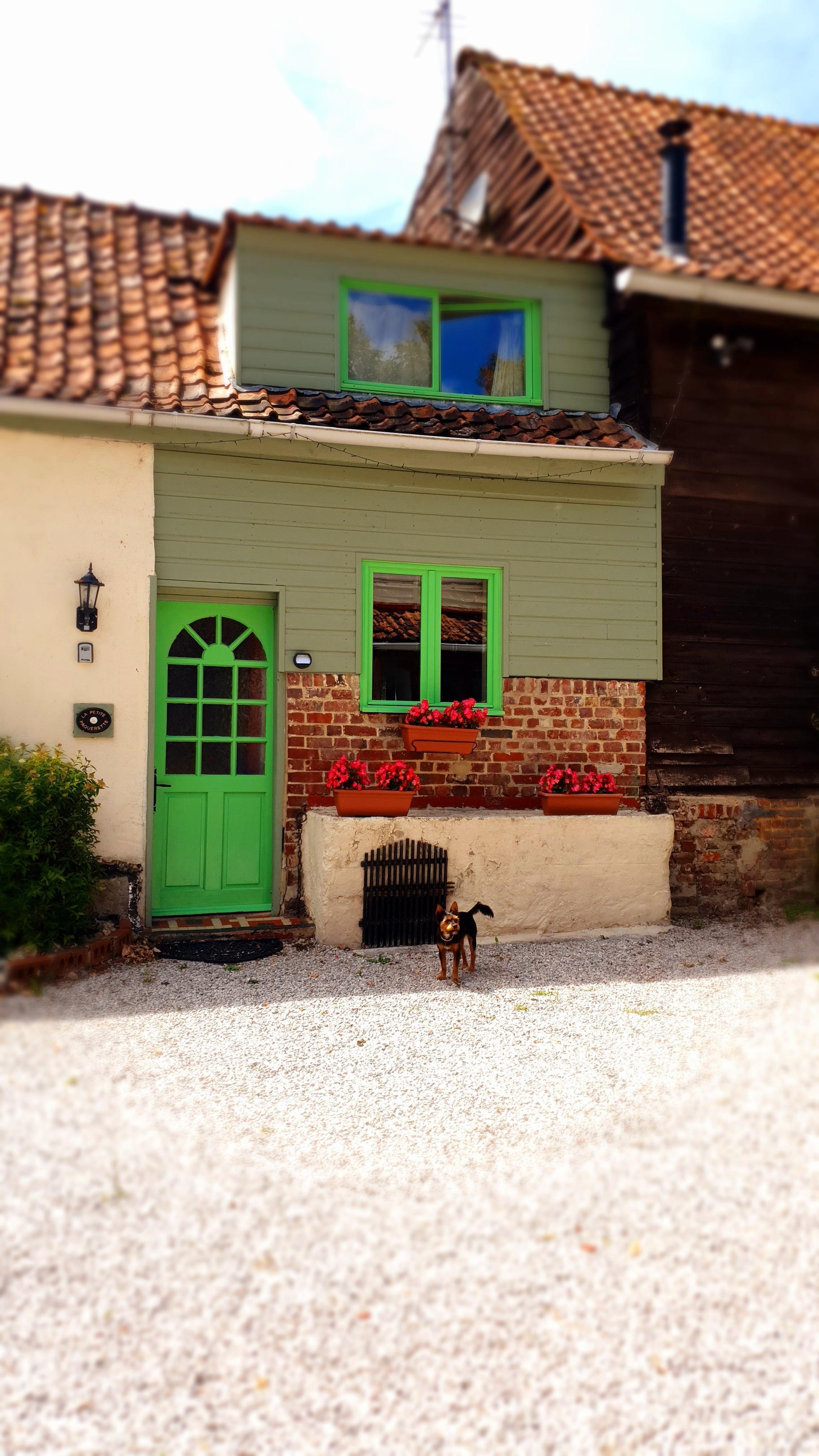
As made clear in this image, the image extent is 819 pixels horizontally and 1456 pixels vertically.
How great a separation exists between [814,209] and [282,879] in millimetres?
8154

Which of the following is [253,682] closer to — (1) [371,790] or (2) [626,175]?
(1) [371,790]

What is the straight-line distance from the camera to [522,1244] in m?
2.98

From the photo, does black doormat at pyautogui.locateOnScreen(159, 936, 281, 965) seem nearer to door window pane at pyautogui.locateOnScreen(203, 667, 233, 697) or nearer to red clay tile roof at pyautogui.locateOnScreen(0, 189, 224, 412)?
door window pane at pyautogui.locateOnScreen(203, 667, 233, 697)

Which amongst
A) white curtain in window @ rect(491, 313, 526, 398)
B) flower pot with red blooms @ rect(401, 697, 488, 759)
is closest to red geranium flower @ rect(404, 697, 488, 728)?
flower pot with red blooms @ rect(401, 697, 488, 759)

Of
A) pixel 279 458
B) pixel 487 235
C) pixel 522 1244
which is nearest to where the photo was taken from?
pixel 522 1244

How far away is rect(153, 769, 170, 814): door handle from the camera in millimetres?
7199

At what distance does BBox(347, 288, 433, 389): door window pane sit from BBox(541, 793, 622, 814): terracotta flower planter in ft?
11.4

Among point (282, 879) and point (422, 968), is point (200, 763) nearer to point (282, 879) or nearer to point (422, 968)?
point (282, 879)

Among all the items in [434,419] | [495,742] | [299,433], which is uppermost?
[434,419]

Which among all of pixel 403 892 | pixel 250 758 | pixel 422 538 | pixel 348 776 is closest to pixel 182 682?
pixel 250 758

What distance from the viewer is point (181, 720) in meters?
7.43

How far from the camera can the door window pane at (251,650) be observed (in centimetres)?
760

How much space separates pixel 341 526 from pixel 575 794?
2.65m

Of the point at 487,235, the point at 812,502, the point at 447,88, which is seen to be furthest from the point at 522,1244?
the point at 447,88
